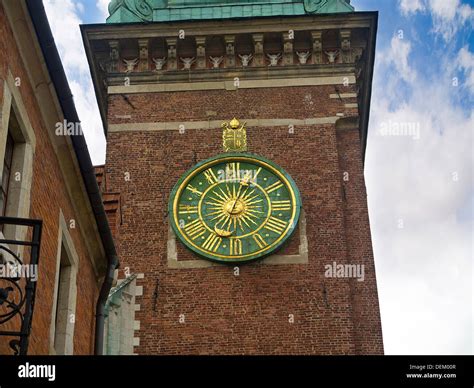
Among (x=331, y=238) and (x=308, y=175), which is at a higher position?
(x=308, y=175)

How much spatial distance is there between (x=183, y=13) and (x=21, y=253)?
44.0 feet

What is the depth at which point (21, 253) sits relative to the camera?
9.88 m

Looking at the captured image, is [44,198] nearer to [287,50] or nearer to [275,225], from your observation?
[275,225]

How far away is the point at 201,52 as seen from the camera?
21.5 metres

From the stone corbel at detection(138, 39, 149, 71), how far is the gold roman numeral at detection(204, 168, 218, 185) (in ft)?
9.06

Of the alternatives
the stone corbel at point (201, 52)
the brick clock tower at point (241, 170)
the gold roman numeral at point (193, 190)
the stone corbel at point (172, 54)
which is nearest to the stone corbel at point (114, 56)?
the brick clock tower at point (241, 170)

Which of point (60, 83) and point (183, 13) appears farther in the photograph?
point (183, 13)

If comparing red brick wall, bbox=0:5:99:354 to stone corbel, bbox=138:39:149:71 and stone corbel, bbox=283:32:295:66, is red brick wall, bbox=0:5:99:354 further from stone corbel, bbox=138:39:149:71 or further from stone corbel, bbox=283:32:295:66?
stone corbel, bbox=283:32:295:66

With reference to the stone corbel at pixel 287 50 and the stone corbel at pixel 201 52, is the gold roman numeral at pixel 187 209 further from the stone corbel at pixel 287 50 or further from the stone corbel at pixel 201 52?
the stone corbel at pixel 287 50

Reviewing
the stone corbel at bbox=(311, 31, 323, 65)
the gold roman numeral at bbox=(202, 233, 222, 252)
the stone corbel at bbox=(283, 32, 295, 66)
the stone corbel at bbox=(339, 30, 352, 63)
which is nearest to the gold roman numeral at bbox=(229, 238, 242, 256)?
the gold roman numeral at bbox=(202, 233, 222, 252)

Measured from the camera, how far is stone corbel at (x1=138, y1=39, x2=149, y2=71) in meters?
21.6
